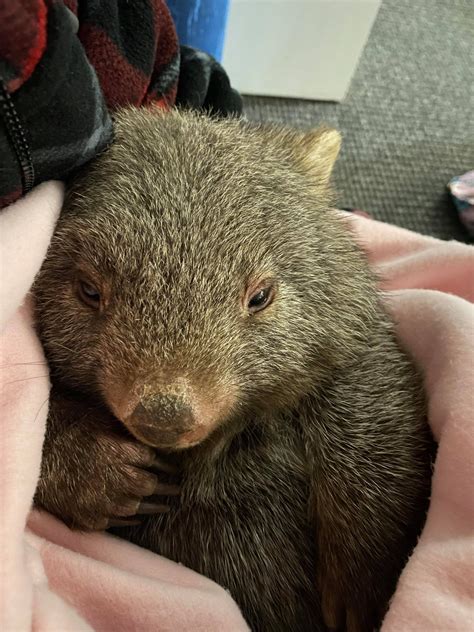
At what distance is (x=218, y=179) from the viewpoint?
0.94m

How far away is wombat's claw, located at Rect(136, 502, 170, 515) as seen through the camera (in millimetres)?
983

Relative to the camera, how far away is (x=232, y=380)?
885 millimetres

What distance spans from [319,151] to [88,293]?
57cm

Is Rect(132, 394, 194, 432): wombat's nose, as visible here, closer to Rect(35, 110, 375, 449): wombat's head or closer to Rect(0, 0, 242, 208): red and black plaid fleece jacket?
Rect(35, 110, 375, 449): wombat's head

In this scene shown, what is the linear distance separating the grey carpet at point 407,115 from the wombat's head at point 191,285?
1.27 m

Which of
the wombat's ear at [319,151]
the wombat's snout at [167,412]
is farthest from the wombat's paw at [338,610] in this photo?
the wombat's ear at [319,151]

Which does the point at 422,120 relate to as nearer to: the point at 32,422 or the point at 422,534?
the point at 422,534

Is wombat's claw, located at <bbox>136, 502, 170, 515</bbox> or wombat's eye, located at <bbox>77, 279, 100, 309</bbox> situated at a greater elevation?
wombat's eye, located at <bbox>77, 279, 100, 309</bbox>

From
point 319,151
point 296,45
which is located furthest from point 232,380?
point 296,45

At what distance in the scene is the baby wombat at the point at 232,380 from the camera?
0.85 m

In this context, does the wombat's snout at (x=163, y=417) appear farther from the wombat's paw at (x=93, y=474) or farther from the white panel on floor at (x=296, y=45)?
the white panel on floor at (x=296, y=45)

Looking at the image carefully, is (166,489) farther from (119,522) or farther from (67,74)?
(67,74)

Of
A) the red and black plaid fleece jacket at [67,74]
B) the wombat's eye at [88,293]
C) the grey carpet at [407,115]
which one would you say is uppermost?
the red and black plaid fleece jacket at [67,74]

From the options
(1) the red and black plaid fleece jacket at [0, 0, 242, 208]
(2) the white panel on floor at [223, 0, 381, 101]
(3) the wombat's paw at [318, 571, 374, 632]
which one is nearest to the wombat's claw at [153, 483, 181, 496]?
(3) the wombat's paw at [318, 571, 374, 632]
